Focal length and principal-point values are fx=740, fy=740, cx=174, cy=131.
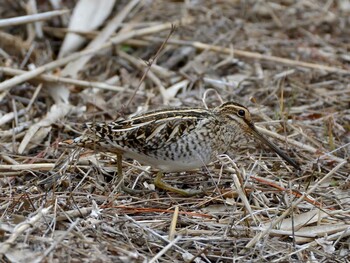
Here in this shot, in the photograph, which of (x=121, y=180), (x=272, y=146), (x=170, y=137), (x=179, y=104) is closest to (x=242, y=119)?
(x=272, y=146)

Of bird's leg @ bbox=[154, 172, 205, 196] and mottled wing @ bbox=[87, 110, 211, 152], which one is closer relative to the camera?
mottled wing @ bbox=[87, 110, 211, 152]

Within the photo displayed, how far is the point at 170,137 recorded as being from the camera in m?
4.61

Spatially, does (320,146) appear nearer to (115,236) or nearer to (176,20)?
(115,236)

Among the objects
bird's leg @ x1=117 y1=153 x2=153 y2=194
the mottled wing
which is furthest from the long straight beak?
bird's leg @ x1=117 y1=153 x2=153 y2=194

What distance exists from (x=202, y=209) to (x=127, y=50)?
323 cm

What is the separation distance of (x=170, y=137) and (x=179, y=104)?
5.53 feet

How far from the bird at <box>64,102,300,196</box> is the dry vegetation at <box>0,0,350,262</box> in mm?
173

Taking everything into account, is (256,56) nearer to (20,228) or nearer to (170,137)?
(170,137)

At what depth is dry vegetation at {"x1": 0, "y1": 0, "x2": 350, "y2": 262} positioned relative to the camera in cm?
411

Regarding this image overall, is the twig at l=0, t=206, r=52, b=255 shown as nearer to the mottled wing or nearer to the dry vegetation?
the dry vegetation

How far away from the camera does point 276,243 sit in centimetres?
417

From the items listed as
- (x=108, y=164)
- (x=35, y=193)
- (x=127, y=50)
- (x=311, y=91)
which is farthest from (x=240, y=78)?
(x=35, y=193)

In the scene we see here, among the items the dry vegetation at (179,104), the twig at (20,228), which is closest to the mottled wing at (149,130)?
the dry vegetation at (179,104)

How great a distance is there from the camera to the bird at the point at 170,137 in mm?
4605
